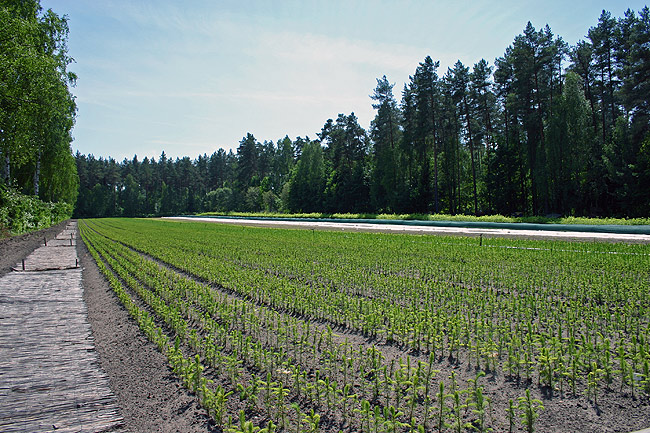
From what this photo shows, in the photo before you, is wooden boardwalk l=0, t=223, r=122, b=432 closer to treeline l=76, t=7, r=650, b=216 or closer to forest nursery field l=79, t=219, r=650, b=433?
forest nursery field l=79, t=219, r=650, b=433

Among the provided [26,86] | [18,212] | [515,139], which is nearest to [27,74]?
[26,86]

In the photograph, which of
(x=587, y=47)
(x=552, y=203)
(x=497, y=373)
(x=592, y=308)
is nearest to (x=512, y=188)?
(x=552, y=203)

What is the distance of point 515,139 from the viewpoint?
1660 inches

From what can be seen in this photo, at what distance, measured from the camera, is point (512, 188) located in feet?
137

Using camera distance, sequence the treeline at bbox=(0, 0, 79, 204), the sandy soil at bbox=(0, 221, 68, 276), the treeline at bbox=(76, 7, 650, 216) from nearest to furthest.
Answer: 1. the sandy soil at bbox=(0, 221, 68, 276)
2. the treeline at bbox=(0, 0, 79, 204)
3. the treeline at bbox=(76, 7, 650, 216)

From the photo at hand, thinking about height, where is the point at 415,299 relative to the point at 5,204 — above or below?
below

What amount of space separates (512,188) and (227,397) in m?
43.4

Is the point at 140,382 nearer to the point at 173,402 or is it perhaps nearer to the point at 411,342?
the point at 173,402

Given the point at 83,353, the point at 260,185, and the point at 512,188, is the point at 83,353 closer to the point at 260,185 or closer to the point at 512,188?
the point at 512,188

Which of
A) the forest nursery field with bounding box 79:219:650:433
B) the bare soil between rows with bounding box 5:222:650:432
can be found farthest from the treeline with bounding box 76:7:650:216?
the bare soil between rows with bounding box 5:222:650:432

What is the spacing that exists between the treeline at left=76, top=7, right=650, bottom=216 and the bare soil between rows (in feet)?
109

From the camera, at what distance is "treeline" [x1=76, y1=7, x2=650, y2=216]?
31.5m

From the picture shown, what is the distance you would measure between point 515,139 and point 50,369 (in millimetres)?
45489

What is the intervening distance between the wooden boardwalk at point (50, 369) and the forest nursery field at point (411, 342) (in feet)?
2.85
